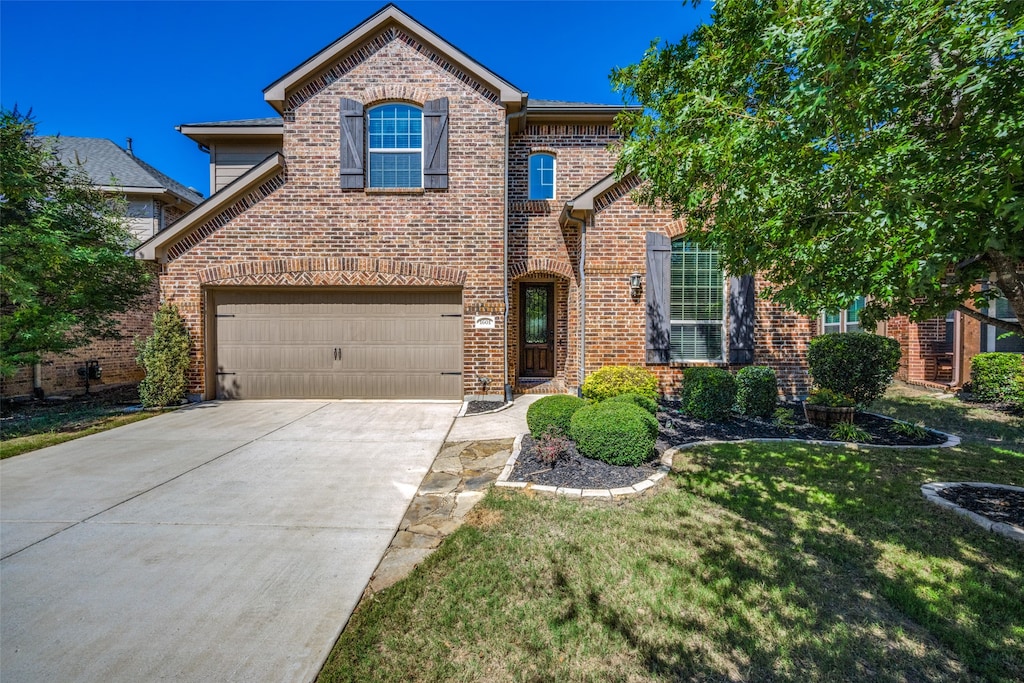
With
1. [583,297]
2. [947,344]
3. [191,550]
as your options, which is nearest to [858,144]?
[583,297]

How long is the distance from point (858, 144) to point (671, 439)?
3907mm

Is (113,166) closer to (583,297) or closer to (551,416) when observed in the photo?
(583,297)

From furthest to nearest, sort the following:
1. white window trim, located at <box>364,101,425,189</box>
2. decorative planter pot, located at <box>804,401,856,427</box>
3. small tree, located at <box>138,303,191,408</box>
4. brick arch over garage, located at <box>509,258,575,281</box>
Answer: brick arch over garage, located at <box>509,258,575,281</box>, white window trim, located at <box>364,101,425,189</box>, small tree, located at <box>138,303,191,408</box>, decorative planter pot, located at <box>804,401,856,427</box>

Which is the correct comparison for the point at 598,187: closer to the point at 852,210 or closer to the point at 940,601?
the point at 852,210

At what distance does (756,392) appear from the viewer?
23.1ft

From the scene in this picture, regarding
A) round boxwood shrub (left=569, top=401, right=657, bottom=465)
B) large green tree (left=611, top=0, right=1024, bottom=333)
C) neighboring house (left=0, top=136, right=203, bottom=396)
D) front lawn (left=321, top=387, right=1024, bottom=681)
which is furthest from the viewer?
neighboring house (left=0, top=136, right=203, bottom=396)

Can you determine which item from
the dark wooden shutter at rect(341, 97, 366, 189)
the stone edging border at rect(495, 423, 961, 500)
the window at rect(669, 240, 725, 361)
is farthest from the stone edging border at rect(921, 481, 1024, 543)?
the dark wooden shutter at rect(341, 97, 366, 189)

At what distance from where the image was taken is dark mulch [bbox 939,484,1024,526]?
135 inches

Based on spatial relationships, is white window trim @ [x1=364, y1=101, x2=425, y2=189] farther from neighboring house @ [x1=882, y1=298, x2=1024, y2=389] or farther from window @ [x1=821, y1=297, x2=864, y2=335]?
neighboring house @ [x1=882, y1=298, x2=1024, y2=389]

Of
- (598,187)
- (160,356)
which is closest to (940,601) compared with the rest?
(598,187)

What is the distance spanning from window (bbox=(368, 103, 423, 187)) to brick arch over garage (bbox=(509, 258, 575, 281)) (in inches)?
105

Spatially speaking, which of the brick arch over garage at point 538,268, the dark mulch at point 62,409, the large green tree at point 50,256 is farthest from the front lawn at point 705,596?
the large green tree at point 50,256

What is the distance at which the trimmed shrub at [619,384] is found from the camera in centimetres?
666

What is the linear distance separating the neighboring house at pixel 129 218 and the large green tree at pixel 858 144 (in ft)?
38.2
